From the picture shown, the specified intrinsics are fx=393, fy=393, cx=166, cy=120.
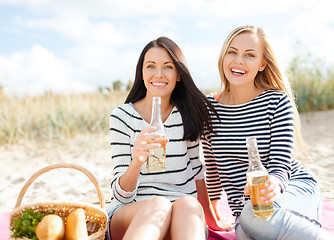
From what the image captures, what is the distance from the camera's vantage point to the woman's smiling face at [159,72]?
115 inches

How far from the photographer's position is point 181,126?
Result: 306 cm

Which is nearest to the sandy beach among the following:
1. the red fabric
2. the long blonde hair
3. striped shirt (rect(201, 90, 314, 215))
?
the red fabric

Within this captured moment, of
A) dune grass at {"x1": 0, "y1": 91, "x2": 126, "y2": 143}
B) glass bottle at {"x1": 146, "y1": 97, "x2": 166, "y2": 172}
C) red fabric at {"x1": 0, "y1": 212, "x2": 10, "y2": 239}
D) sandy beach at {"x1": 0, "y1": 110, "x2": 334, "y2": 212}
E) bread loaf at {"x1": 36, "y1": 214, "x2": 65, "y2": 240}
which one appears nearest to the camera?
bread loaf at {"x1": 36, "y1": 214, "x2": 65, "y2": 240}

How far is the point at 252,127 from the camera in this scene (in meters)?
2.99

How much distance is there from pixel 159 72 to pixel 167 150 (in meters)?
0.59

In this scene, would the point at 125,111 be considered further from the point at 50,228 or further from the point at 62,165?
the point at 50,228

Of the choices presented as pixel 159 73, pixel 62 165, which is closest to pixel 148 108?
pixel 159 73

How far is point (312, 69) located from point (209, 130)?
27.9ft

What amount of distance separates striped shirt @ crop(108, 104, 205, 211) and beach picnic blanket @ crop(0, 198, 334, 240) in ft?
1.63

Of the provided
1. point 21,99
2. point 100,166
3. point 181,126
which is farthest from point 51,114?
point 181,126

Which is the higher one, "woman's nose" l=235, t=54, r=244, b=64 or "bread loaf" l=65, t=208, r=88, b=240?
"woman's nose" l=235, t=54, r=244, b=64

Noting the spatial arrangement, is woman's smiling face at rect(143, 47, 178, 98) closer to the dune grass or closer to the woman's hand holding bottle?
the woman's hand holding bottle

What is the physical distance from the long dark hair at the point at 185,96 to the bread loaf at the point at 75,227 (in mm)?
1020

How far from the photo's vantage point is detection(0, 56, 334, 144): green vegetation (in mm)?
8312
